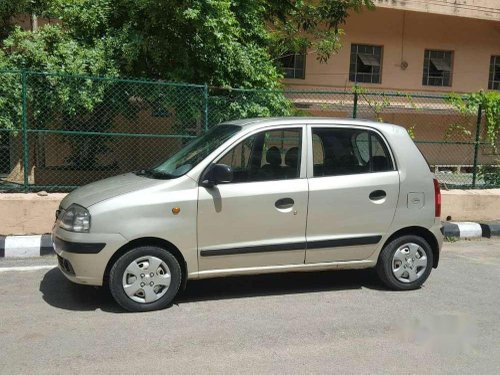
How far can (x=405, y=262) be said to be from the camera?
576 centimetres

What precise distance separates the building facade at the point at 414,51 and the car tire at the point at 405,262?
11.1 m

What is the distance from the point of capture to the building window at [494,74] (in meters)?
19.2

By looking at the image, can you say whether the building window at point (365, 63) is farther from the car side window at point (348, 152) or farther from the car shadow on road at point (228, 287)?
the car side window at point (348, 152)

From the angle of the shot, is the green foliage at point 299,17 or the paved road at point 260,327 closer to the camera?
the paved road at point 260,327

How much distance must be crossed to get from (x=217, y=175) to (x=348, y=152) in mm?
1454

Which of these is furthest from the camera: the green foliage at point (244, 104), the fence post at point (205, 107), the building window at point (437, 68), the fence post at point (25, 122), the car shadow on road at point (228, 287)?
the building window at point (437, 68)

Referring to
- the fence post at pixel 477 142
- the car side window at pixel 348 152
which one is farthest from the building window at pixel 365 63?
the car side window at pixel 348 152

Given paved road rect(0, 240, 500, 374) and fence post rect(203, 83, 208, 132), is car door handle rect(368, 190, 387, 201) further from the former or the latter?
fence post rect(203, 83, 208, 132)

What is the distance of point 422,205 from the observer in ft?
18.6

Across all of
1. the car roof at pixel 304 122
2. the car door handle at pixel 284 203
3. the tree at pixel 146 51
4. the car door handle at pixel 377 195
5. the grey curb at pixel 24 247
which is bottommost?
the grey curb at pixel 24 247

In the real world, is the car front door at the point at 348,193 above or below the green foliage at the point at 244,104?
below

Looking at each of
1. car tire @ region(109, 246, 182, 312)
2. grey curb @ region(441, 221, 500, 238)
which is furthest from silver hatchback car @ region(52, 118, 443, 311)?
grey curb @ region(441, 221, 500, 238)

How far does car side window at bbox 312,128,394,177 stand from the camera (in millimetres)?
5453

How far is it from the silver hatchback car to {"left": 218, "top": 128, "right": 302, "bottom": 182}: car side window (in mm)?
10
